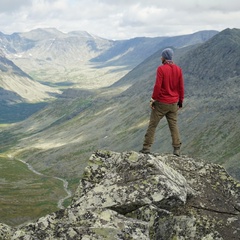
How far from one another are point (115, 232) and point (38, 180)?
12070 centimetres

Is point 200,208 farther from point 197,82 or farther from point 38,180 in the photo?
point 197,82

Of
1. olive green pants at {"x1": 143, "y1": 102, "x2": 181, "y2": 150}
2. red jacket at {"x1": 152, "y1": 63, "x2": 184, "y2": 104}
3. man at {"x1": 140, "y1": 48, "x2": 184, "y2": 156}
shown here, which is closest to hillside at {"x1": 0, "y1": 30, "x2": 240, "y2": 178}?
olive green pants at {"x1": 143, "y1": 102, "x2": 181, "y2": 150}

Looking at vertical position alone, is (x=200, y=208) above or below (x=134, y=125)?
above

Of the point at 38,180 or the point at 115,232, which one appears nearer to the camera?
the point at 115,232

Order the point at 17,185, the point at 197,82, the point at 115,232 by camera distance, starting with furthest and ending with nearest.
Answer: the point at 197,82 < the point at 17,185 < the point at 115,232

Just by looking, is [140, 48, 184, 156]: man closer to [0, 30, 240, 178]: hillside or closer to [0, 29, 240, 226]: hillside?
[0, 29, 240, 226]: hillside

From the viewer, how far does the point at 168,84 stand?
18078mm

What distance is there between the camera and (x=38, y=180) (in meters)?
128

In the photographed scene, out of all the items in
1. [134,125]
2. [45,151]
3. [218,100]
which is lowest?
[45,151]

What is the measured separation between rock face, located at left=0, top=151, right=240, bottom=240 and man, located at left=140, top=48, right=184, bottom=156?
2708 millimetres

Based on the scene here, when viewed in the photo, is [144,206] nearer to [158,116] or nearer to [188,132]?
[158,116]

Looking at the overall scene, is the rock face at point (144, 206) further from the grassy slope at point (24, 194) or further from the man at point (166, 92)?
the grassy slope at point (24, 194)

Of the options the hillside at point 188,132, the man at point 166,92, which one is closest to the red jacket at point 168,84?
the man at point 166,92

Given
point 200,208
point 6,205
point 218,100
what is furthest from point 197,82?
point 200,208
